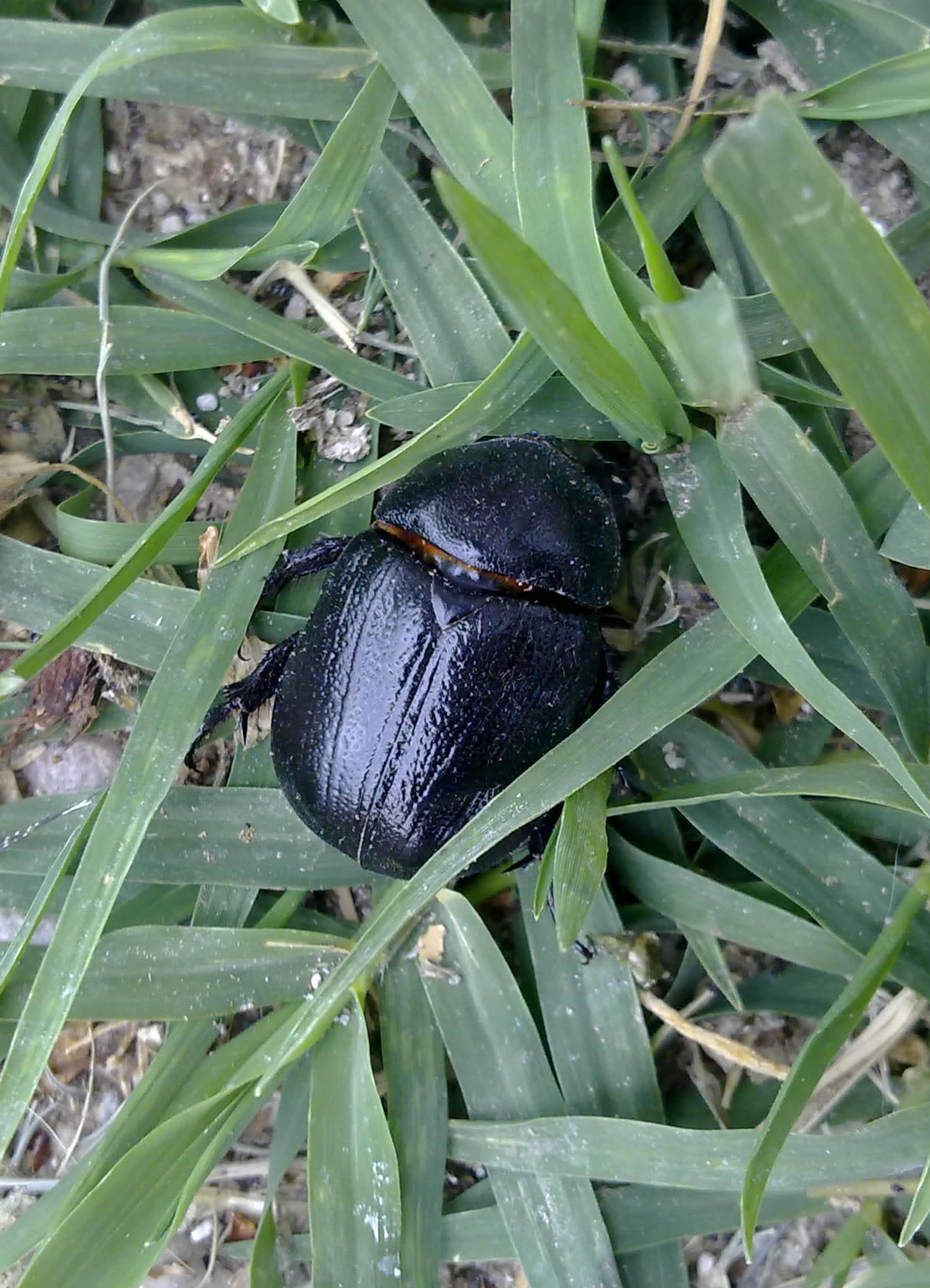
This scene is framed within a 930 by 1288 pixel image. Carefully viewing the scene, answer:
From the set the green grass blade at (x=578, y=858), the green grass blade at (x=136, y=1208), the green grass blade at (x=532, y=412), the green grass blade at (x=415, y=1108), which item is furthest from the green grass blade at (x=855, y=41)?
the green grass blade at (x=136, y=1208)

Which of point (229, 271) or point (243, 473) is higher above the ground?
point (229, 271)

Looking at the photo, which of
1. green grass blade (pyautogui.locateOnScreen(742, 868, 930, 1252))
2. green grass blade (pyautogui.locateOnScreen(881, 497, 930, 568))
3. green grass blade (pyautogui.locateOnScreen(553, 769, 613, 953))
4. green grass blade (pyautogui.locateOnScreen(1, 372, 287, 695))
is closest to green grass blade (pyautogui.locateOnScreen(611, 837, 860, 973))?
green grass blade (pyautogui.locateOnScreen(742, 868, 930, 1252))

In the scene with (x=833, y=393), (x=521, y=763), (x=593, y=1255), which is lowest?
(x=593, y=1255)

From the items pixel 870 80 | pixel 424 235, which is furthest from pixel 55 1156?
pixel 870 80

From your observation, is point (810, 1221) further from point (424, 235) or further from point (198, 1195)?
point (424, 235)

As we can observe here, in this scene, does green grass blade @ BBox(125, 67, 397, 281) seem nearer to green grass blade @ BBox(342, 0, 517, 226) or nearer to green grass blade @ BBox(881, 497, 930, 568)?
green grass blade @ BBox(342, 0, 517, 226)

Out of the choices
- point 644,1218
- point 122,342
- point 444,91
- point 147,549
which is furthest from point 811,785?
point 122,342
